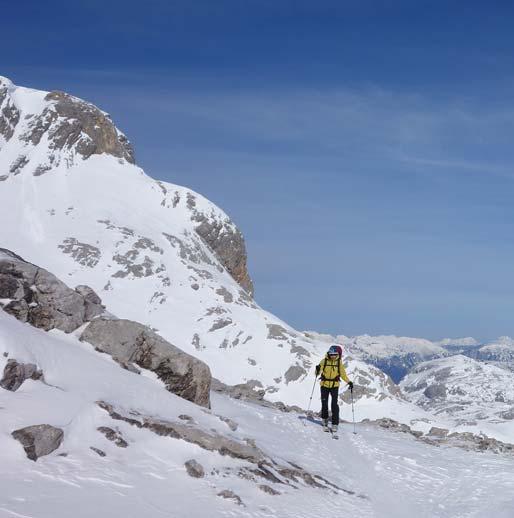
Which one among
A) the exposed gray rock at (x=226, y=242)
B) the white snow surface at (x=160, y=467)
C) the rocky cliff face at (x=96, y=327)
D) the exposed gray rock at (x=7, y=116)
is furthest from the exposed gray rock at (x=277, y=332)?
the rocky cliff face at (x=96, y=327)

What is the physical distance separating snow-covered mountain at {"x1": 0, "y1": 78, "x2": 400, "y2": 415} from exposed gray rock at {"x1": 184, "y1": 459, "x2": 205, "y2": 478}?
3343 inches

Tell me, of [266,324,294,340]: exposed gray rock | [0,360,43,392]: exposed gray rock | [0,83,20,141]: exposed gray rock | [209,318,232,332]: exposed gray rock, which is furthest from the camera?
[0,83,20,141]: exposed gray rock

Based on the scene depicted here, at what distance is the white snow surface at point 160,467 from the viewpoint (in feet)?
38.6

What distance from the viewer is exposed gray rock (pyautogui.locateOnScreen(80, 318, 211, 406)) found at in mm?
20969

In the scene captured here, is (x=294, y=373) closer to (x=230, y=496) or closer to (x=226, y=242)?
(x=226, y=242)

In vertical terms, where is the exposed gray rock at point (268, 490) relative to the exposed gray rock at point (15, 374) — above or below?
below

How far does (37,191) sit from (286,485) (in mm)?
126660

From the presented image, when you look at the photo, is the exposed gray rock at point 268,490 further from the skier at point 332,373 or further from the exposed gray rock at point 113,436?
the skier at point 332,373

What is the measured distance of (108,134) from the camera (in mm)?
156000

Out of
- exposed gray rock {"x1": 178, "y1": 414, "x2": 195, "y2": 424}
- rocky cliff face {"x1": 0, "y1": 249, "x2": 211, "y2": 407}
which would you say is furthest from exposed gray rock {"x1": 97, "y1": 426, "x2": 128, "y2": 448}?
rocky cliff face {"x1": 0, "y1": 249, "x2": 211, "y2": 407}

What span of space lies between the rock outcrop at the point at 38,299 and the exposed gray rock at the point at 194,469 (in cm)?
764

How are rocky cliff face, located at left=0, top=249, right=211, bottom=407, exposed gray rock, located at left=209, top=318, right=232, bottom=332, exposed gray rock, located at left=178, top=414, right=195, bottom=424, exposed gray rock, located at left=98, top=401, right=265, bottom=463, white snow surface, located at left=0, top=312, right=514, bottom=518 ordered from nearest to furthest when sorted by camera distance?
white snow surface, located at left=0, top=312, right=514, bottom=518, exposed gray rock, located at left=98, top=401, right=265, bottom=463, exposed gray rock, located at left=178, top=414, right=195, bottom=424, rocky cliff face, located at left=0, top=249, right=211, bottom=407, exposed gray rock, located at left=209, top=318, right=232, bottom=332

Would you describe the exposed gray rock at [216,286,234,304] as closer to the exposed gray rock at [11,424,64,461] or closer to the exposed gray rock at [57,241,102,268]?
the exposed gray rock at [57,241,102,268]

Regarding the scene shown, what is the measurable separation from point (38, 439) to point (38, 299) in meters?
8.61
